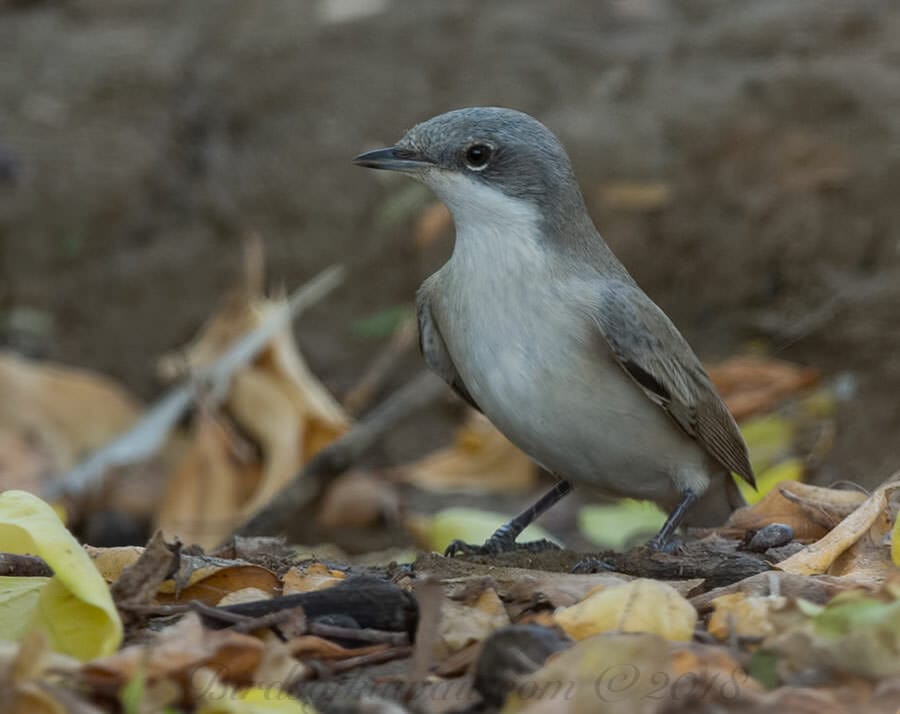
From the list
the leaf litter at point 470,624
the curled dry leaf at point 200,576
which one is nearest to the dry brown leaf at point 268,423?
the leaf litter at point 470,624

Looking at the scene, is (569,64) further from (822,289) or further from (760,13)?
(822,289)

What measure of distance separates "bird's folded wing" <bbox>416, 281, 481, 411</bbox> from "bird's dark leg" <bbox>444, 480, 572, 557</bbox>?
48 cm

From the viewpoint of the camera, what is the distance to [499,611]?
3.73 m

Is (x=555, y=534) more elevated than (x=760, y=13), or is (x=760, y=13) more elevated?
(x=760, y=13)

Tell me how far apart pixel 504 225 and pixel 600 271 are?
0.41m

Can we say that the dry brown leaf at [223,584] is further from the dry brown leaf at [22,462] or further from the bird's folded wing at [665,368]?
the dry brown leaf at [22,462]

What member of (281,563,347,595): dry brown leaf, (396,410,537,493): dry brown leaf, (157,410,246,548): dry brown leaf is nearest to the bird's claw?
(281,563,347,595): dry brown leaf

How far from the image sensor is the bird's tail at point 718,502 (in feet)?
19.3

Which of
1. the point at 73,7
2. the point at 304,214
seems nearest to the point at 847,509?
the point at 304,214

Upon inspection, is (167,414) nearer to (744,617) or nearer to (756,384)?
(756,384)

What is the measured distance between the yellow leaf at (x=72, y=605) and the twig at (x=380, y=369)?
5834 mm

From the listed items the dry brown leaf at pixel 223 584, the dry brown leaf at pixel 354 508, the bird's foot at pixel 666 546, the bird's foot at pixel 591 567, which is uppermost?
the dry brown leaf at pixel 223 584

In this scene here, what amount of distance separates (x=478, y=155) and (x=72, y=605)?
2510 millimetres

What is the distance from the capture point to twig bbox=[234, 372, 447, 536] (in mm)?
7488
